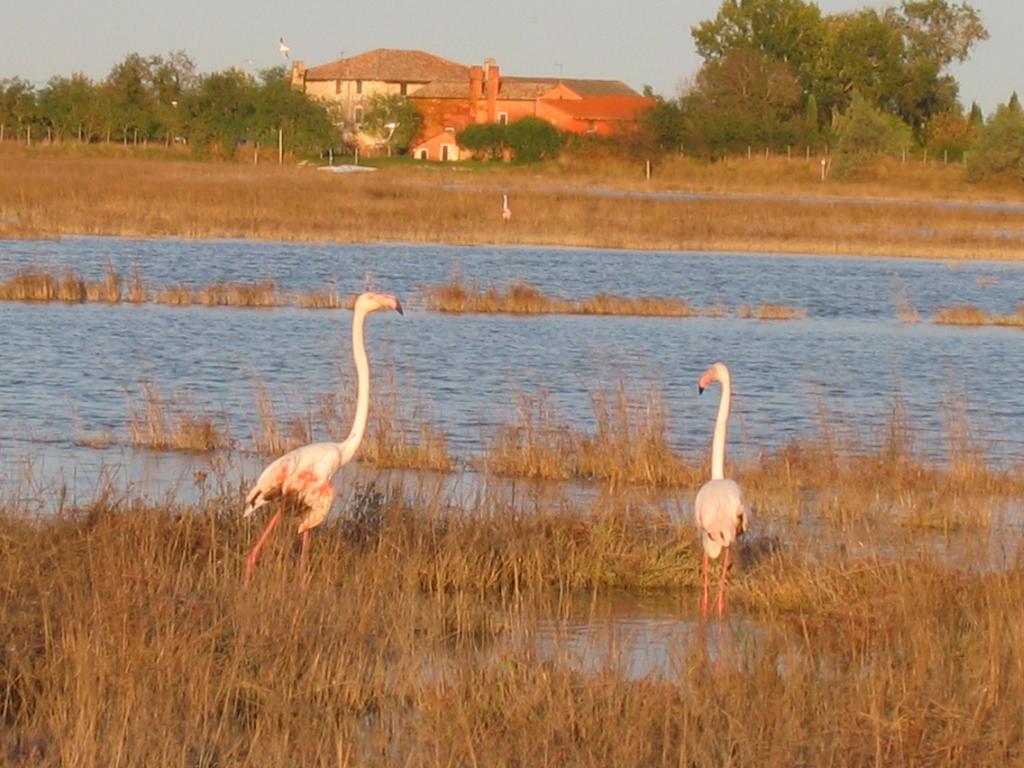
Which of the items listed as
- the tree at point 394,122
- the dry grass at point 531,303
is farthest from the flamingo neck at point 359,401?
the tree at point 394,122

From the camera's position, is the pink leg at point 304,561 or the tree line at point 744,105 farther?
the tree line at point 744,105

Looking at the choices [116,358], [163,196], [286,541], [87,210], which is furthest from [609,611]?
[163,196]

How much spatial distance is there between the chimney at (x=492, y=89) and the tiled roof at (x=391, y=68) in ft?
53.0

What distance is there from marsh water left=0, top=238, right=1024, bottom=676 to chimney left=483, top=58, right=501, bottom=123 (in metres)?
76.4

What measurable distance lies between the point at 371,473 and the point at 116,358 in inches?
288

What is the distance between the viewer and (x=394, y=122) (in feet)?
355

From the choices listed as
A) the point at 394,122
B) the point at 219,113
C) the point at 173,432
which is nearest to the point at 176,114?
the point at 219,113

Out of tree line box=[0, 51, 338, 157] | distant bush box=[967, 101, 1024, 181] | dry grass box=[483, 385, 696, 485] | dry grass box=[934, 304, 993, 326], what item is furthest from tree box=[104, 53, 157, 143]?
dry grass box=[483, 385, 696, 485]

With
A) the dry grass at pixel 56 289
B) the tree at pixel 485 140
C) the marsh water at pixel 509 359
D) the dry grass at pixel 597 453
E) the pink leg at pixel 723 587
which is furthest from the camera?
the tree at pixel 485 140

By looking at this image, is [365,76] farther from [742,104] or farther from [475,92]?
[742,104]

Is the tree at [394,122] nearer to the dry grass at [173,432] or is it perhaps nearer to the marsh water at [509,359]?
the marsh water at [509,359]

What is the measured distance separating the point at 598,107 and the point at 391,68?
93.2 ft

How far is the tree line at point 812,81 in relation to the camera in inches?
3214

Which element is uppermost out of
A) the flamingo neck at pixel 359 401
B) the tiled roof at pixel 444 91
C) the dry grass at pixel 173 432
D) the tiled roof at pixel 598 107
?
the tiled roof at pixel 444 91
